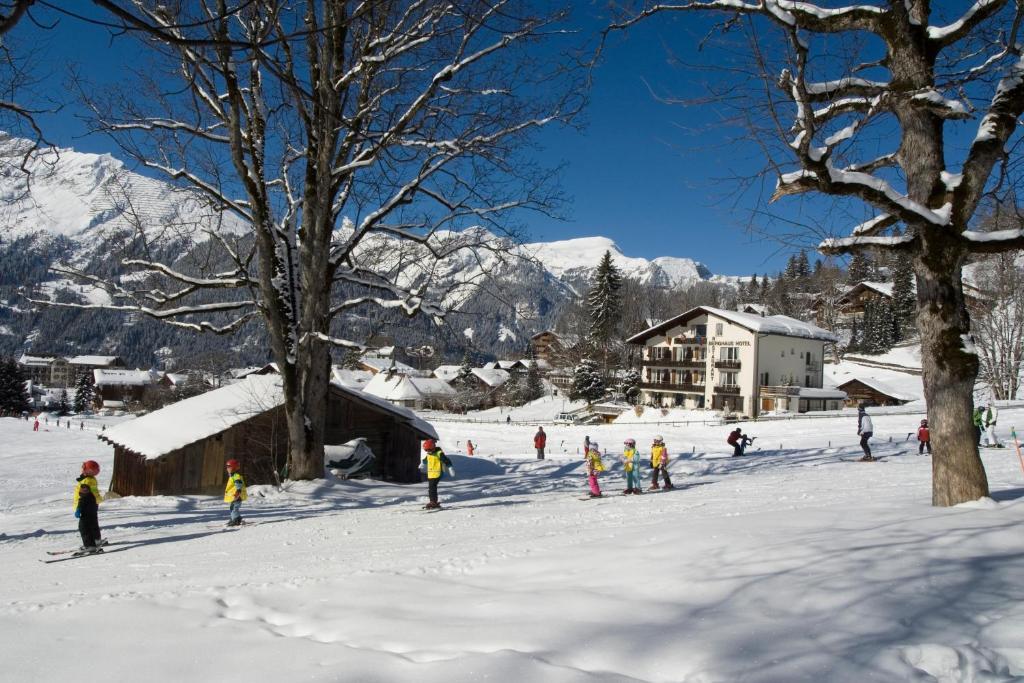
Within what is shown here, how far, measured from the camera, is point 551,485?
17.9m

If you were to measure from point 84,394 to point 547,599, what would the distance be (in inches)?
4944

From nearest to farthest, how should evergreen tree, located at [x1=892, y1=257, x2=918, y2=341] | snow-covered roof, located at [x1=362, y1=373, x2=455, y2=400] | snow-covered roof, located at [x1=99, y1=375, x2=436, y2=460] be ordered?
snow-covered roof, located at [x1=99, y1=375, x2=436, y2=460] < evergreen tree, located at [x1=892, y1=257, x2=918, y2=341] < snow-covered roof, located at [x1=362, y1=373, x2=455, y2=400]

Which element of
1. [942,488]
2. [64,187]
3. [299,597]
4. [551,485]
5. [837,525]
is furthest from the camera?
[551,485]

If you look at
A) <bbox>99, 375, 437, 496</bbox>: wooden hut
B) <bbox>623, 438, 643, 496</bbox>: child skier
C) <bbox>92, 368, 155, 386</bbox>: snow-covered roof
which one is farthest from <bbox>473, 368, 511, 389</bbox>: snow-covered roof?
<bbox>623, 438, 643, 496</bbox>: child skier

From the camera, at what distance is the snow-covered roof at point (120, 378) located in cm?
11700

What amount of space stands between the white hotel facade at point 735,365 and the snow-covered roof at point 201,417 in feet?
133

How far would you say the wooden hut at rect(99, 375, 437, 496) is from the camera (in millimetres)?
19922

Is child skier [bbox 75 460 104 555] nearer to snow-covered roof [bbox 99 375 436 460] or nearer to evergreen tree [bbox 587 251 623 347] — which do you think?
snow-covered roof [bbox 99 375 436 460]

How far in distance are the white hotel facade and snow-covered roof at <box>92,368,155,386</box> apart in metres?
98.9

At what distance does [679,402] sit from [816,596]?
5834 cm

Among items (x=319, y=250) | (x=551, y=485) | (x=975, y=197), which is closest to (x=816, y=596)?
(x=975, y=197)

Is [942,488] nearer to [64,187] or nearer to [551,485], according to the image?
[551,485]

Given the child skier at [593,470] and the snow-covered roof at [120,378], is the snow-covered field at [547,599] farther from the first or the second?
the snow-covered roof at [120,378]

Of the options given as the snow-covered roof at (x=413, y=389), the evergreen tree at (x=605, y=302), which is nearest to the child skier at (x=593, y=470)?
the evergreen tree at (x=605, y=302)
